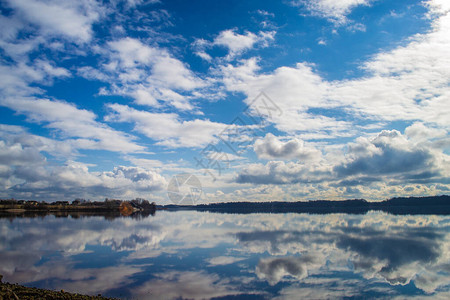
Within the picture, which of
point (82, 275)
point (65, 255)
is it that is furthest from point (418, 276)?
point (65, 255)

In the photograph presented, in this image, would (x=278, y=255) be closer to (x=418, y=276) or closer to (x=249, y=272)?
(x=249, y=272)

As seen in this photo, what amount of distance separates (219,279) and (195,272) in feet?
8.17

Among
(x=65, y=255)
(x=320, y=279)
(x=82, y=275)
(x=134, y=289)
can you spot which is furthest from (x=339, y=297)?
(x=65, y=255)

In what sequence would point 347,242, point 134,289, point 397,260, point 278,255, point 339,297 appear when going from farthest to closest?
point 347,242 → point 278,255 → point 397,260 → point 134,289 → point 339,297

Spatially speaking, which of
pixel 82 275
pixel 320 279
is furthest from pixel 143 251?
pixel 320 279

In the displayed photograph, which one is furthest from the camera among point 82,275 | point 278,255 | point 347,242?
point 347,242

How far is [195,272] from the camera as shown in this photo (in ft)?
68.2

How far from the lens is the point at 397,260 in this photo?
24.6 metres

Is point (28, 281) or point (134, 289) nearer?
point (134, 289)

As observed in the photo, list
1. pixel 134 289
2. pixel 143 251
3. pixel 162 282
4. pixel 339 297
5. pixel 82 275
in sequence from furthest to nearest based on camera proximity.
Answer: pixel 143 251 → pixel 82 275 → pixel 162 282 → pixel 134 289 → pixel 339 297

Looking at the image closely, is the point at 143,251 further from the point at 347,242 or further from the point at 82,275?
the point at 347,242

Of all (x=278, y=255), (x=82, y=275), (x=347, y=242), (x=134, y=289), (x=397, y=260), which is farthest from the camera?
(x=347, y=242)

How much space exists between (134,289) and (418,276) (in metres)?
19.4

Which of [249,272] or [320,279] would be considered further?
[249,272]
